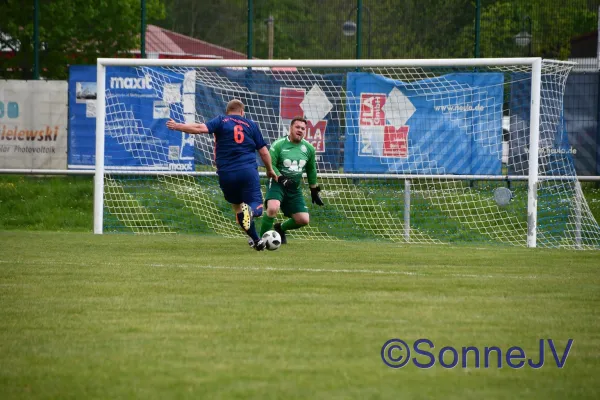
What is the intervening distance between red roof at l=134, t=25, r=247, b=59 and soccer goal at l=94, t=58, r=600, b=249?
553 centimetres

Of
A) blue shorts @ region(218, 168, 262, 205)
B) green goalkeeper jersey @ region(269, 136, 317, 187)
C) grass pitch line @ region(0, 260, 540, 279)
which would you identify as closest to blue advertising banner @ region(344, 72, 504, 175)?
green goalkeeper jersey @ region(269, 136, 317, 187)

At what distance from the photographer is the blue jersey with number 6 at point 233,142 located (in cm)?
1238

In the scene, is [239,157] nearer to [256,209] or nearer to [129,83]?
[256,209]

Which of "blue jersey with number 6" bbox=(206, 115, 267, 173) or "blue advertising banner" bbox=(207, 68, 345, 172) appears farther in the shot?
"blue advertising banner" bbox=(207, 68, 345, 172)

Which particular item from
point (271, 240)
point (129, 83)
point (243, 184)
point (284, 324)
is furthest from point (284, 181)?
point (284, 324)

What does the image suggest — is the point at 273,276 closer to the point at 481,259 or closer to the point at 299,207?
the point at 481,259

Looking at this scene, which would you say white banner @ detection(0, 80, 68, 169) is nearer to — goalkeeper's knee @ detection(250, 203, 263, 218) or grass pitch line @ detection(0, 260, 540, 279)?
goalkeeper's knee @ detection(250, 203, 263, 218)

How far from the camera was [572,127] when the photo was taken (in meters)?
18.0

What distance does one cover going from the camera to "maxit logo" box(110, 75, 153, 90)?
1706 cm

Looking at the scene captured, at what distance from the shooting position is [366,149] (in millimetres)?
16297

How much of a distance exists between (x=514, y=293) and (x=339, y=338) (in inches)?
106

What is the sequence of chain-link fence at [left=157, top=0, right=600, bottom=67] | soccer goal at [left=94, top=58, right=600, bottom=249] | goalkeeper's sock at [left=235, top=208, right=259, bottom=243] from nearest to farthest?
goalkeeper's sock at [left=235, top=208, right=259, bottom=243]
soccer goal at [left=94, top=58, right=600, bottom=249]
chain-link fence at [left=157, top=0, right=600, bottom=67]

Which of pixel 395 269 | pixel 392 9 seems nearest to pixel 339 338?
pixel 395 269

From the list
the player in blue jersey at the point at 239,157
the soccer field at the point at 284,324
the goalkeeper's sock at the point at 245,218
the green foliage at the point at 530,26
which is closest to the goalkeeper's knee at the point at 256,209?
the player in blue jersey at the point at 239,157
